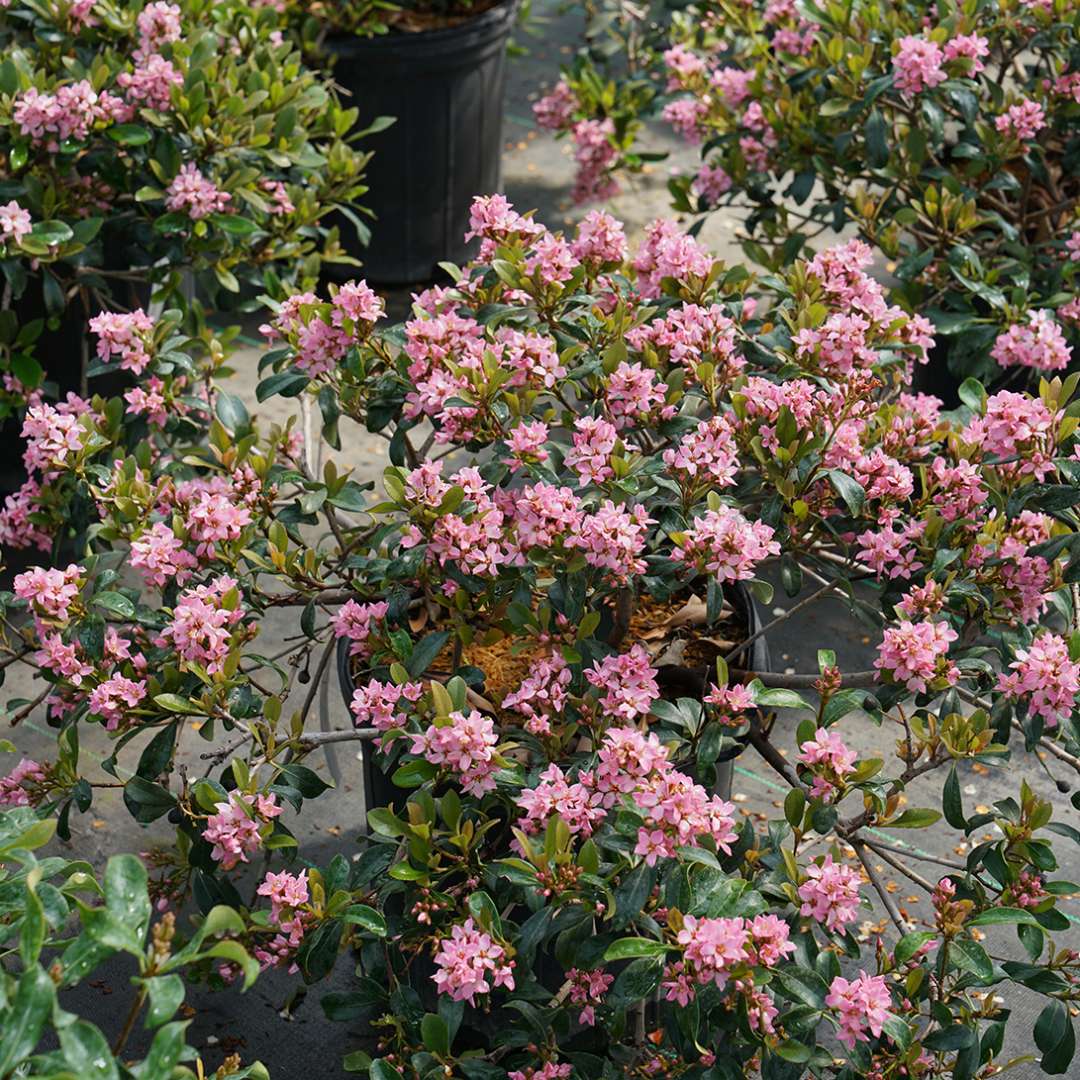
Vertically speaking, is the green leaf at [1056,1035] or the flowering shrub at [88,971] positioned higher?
the flowering shrub at [88,971]

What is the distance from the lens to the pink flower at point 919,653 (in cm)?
175

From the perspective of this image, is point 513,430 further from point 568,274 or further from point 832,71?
point 832,71

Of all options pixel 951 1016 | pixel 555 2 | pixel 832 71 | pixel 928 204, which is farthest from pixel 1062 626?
pixel 555 2

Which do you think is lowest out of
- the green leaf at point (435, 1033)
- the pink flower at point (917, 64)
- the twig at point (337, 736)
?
the green leaf at point (435, 1033)

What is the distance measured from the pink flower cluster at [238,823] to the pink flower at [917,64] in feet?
5.55

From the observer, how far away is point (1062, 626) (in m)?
3.11

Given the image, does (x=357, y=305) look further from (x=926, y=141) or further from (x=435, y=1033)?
(x=926, y=141)

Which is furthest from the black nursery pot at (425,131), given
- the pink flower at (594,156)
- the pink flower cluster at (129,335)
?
the pink flower cluster at (129,335)

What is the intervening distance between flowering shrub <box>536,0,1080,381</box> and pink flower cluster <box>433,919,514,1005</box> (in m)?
1.34

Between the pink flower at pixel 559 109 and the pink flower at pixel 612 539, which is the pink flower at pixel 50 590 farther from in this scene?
the pink flower at pixel 559 109

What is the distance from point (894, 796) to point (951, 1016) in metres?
0.24

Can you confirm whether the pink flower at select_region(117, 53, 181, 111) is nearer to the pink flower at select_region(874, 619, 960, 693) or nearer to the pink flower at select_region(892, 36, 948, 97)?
the pink flower at select_region(892, 36, 948, 97)

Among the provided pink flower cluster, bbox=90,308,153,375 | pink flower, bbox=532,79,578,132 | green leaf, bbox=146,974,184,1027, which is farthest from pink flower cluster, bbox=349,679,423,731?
pink flower, bbox=532,79,578,132

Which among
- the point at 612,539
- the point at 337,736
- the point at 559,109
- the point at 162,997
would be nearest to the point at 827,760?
the point at 612,539
